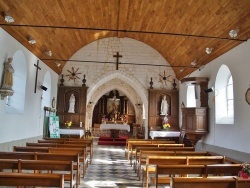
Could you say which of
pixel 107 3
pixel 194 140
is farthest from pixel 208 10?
pixel 194 140

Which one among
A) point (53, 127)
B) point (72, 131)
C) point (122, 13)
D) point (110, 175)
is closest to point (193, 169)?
point (110, 175)

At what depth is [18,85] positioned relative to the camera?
811 cm

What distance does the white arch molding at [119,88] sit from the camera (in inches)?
523

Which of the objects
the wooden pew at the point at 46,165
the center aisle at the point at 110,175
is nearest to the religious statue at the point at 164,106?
the center aisle at the point at 110,175

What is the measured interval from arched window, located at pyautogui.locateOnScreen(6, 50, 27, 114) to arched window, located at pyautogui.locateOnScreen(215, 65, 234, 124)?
6.61m

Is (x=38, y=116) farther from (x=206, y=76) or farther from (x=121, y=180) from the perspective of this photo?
(x=206, y=76)

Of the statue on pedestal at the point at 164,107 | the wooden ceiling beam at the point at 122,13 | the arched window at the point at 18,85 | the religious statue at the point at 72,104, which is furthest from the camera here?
the statue on pedestal at the point at 164,107

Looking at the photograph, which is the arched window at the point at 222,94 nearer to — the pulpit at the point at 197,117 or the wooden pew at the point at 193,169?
the pulpit at the point at 197,117

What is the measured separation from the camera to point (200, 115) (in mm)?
9242

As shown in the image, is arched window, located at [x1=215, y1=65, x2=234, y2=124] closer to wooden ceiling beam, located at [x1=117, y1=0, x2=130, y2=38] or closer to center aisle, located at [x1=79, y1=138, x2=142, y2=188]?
center aisle, located at [x1=79, y1=138, x2=142, y2=188]

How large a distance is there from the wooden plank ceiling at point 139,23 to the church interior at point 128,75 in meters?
0.04

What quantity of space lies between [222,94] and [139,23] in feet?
15.0

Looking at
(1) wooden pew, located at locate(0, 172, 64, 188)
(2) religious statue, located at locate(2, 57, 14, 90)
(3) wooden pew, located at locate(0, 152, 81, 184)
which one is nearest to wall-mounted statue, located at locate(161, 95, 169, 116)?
(2) religious statue, located at locate(2, 57, 14, 90)

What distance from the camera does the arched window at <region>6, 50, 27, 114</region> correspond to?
7816 mm
